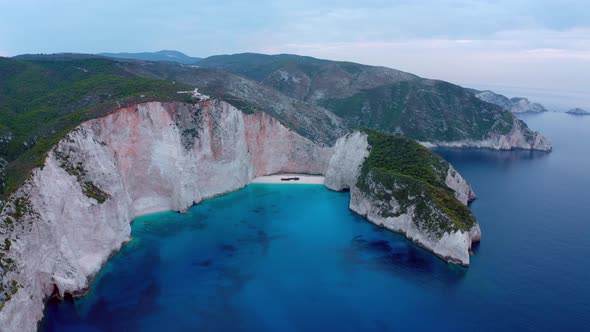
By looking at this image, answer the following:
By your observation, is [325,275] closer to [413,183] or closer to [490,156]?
[413,183]

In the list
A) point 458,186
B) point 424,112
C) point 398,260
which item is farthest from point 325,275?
point 424,112

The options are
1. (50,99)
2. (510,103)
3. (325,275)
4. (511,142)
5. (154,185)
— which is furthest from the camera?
(510,103)

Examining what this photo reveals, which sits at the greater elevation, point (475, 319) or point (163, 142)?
point (163, 142)

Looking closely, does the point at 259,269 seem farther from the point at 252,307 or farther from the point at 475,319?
the point at 475,319

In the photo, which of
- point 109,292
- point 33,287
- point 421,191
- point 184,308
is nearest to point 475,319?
point 421,191

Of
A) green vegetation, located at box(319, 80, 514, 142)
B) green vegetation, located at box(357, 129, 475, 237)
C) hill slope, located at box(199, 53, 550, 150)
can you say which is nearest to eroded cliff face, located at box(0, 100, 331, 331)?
green vegetation, located at box(357, 129, 475, 237)

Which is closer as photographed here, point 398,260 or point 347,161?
point 398,260
